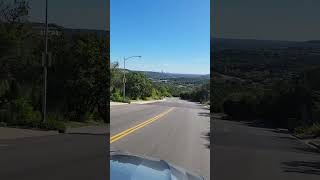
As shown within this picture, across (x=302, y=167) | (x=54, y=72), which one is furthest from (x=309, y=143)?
(x=54, y=72)

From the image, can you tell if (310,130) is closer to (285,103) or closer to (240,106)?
(285,103)

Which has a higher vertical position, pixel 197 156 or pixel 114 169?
pixel 114 169

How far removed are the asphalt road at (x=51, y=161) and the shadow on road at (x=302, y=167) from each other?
4.39 m

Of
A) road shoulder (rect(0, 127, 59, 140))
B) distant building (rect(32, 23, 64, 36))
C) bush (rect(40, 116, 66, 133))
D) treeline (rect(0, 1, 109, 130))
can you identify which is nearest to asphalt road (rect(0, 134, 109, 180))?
road shoulder (rect(0, 127, 59, 140))

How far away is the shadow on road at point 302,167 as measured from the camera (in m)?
12.5

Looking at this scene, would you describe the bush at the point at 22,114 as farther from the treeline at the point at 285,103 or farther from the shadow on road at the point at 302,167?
the shadow on road at the point at 302,167

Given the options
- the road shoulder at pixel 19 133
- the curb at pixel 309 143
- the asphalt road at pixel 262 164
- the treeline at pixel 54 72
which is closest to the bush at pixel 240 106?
the curb at pixel 309 143

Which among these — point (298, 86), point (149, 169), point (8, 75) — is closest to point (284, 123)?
point (298, 86)

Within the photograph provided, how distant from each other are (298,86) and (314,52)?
6.26 meters

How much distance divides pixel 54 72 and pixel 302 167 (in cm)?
1964

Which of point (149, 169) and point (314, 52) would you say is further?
point (314, 52)

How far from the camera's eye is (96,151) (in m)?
14.9

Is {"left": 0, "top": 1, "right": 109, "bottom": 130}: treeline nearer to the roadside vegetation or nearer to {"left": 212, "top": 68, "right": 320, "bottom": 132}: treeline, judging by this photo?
the roadside vegetation

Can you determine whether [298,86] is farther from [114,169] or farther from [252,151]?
[114,169]
